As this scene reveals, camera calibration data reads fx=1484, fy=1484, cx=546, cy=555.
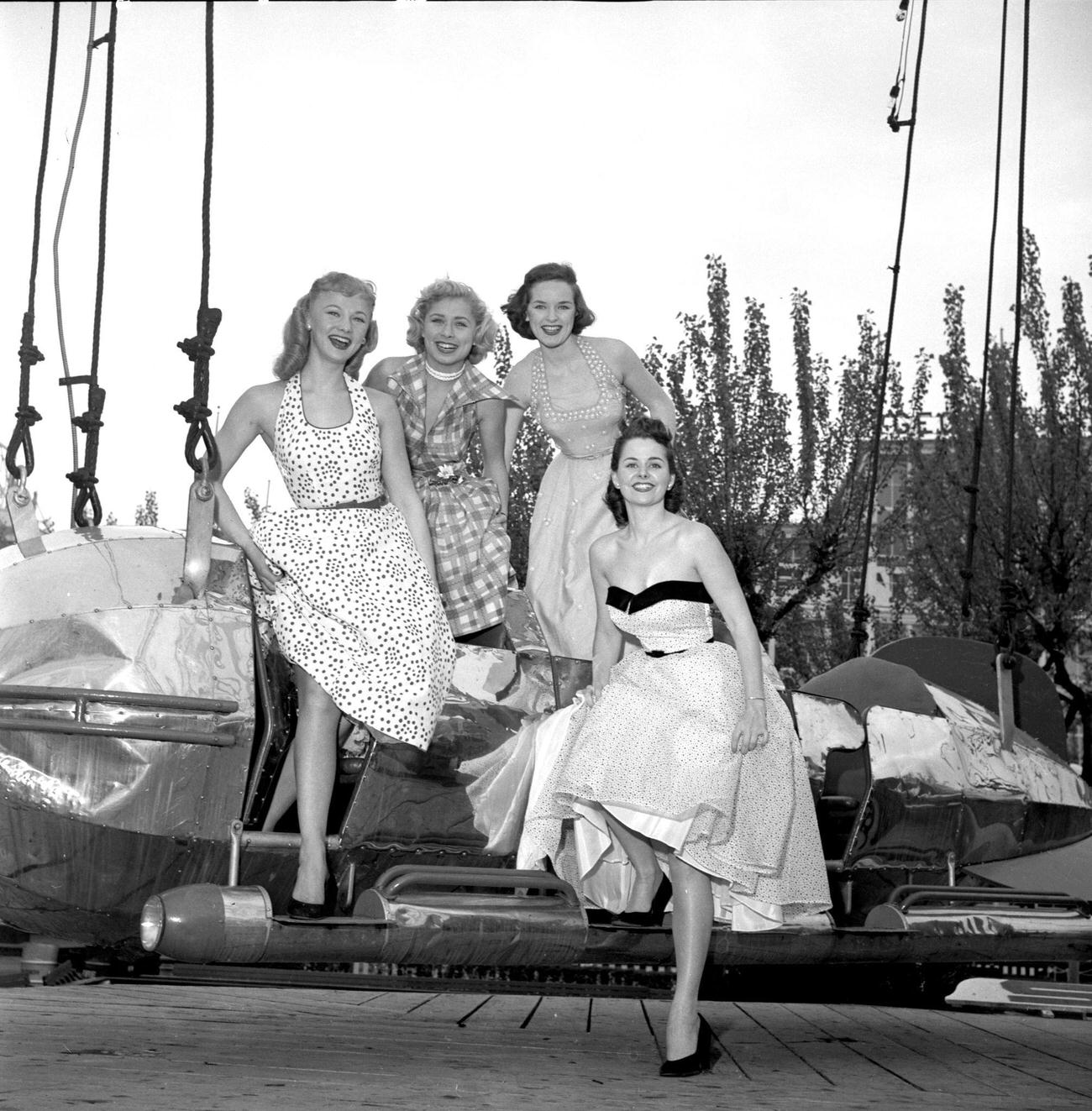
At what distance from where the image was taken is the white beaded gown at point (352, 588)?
4.12 m

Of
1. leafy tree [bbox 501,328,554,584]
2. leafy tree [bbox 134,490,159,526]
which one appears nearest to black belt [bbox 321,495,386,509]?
leafy tree [bbox 501,328,554,584]

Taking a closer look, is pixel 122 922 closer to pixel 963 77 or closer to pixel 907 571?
pixel 963 77

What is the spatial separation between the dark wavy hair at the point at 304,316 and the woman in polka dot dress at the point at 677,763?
945 mm

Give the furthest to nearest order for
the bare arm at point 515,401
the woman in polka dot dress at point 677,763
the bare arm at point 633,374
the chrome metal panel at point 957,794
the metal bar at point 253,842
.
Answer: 1. the bare arm at point 633,374
2. the bare arm at point 515,401
3. the chrome metal panel at point 957,794
4. the woman in polka dot dress at point 677,763
5. the metal bar at point 253,842

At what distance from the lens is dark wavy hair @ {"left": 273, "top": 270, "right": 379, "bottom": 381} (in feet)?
15.0

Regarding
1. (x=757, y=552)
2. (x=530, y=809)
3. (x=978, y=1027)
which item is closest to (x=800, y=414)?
(x=757, y=552)

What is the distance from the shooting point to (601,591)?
470cm

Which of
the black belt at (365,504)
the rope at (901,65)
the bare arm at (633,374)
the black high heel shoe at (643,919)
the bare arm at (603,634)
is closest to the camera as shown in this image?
the black high heel shoe at (643,919)

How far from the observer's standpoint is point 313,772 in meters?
4.08

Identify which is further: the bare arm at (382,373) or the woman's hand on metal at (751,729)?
the bare arm at (382,373)

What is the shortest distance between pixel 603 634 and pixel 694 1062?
131 cm

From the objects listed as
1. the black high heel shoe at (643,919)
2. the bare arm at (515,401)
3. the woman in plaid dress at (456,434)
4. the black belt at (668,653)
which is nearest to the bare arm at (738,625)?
the black belt at (668,653)

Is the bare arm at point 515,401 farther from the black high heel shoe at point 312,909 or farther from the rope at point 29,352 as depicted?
the black high heel shoe at point 312,909

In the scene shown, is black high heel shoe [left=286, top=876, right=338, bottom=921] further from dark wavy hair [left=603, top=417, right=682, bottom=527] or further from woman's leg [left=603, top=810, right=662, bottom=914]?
dark wavy hair [left=603, top=417, right=682, bottom=527]
